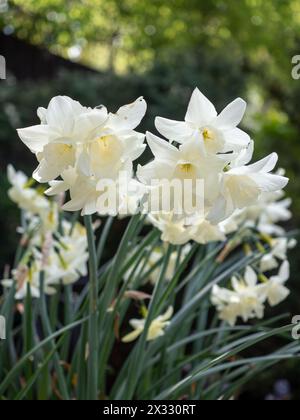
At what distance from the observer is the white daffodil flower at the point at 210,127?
69cm

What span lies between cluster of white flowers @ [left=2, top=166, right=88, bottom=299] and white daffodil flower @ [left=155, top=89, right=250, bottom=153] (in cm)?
56

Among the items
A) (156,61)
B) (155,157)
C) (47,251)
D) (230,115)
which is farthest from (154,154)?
(156,61)

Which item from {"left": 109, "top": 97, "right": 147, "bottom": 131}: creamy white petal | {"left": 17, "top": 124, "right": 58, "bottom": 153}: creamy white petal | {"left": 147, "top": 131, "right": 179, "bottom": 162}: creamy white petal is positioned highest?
{"left": 109, "top": 97, "right": 147, "bottom": 131}: creamy white petal

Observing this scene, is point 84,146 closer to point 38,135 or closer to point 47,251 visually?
point 38,135

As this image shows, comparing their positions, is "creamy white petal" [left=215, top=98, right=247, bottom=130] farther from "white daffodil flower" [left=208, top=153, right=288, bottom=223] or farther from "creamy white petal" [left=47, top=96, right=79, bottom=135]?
"creamy white petal" [left=47, top=96, right=79, bottom=135]

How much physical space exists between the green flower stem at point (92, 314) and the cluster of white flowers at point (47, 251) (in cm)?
24

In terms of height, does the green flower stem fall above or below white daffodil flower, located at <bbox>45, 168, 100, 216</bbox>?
below

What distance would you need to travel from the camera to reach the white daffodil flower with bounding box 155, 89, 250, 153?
0.69 metres

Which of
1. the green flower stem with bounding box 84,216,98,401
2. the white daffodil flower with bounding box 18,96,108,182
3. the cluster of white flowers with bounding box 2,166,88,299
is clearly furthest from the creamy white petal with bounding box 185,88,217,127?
the cluster of white flowers with bounding box 2,166,88,299

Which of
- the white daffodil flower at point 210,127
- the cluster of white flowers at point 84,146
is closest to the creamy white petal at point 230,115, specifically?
the white daffodil flower at point 210,127

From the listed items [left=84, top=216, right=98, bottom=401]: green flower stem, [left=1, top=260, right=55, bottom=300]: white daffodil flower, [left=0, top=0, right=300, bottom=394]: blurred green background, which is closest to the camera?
[left=84, top=216, right=98, bottom=401]: green flower stem

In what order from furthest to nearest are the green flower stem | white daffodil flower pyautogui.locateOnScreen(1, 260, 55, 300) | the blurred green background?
the blurred green background < white daffodil flower pyautogui.locateOnScreen(1, 260, 55, 300) < the green flower stem

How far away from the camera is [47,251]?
1.18 metres

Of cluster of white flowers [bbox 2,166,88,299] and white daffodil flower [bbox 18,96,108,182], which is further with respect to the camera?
cluster of white flowers [bbox 2,166,88,299]
